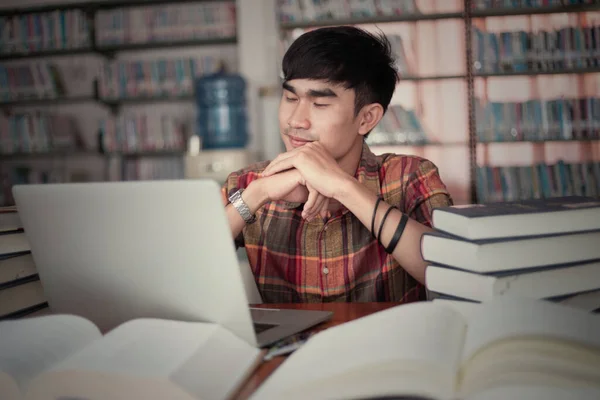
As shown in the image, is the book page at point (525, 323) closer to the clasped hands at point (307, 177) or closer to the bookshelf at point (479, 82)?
the clasped hands at point (307, 177)

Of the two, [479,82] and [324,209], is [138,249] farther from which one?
[479,82]

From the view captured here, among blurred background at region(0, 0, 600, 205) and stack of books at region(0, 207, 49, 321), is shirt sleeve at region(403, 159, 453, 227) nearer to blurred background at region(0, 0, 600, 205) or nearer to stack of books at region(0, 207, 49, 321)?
stack of books at region(0, 207, 49, 321)

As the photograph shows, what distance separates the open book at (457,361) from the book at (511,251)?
142 mm

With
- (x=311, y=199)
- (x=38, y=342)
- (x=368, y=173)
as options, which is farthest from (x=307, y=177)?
(x=38, y=342)

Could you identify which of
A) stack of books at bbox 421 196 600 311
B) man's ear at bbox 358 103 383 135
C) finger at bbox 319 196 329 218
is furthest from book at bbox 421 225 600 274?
man's ear at bbox 358 103 383 135

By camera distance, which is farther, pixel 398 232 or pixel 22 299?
pixel 398 232

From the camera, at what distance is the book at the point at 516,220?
63cm

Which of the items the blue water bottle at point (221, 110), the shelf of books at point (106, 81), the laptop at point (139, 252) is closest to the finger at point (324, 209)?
the laptop at point (139, 252)

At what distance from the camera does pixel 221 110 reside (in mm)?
3828

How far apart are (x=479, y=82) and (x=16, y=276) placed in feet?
10.5

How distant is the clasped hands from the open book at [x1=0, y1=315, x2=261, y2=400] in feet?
1.65

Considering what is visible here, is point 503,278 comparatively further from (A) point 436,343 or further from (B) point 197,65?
(B) point 197,65

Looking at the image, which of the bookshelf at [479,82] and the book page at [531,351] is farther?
the bookshelf at [479,82]

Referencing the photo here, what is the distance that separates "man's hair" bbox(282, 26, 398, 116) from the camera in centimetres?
123
